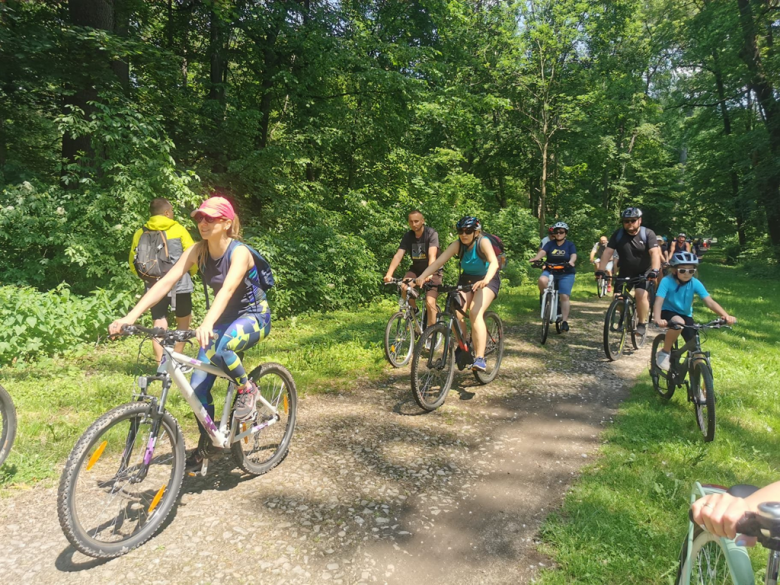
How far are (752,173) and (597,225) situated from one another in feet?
23.2

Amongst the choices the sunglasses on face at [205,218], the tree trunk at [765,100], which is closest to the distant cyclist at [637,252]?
the sunglasses on face at [205,218]

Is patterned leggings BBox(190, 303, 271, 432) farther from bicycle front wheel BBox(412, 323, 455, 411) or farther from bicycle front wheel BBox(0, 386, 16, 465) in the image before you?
bicycle front wheel BBox(412, 323, 455, 411)

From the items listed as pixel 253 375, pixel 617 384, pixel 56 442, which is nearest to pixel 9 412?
pixel 56 442

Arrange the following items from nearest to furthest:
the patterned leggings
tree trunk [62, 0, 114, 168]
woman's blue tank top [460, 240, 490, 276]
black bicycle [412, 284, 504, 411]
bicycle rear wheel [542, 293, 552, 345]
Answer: the patterned leggings
black bicycle [412, 284, 504, 411]
woman's blue tank top [460, 240, 490, 276]
tree trunk [62, 0, 114, 168]
bicycle rear wheel [542, 293, 552, 345]

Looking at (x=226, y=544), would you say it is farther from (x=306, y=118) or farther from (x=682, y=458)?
A: (x=306, y=118)

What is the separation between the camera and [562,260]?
9.10 meters

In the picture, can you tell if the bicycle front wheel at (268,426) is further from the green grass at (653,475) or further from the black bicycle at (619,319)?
the black bicycle at (619,319)

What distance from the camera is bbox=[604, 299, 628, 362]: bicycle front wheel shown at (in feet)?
25.4

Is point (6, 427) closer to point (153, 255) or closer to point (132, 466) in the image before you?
point (132, 466)

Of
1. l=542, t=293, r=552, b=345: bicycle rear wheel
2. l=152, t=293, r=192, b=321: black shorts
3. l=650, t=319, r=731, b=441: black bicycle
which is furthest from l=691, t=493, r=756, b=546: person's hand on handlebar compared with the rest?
l=542, t=293, r=552, b=345: bicycle rear wheel

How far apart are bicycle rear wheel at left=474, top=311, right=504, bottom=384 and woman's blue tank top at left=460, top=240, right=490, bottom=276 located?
0.68m

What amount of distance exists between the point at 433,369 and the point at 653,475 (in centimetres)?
240

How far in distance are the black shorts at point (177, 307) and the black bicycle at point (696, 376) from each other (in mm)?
5708

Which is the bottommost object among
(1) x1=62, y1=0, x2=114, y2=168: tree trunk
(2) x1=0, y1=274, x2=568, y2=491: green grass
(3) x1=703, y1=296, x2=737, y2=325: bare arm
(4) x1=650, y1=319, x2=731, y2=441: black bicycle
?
(2) x1=0, y1=274, x2=568, y2=491: green grass
